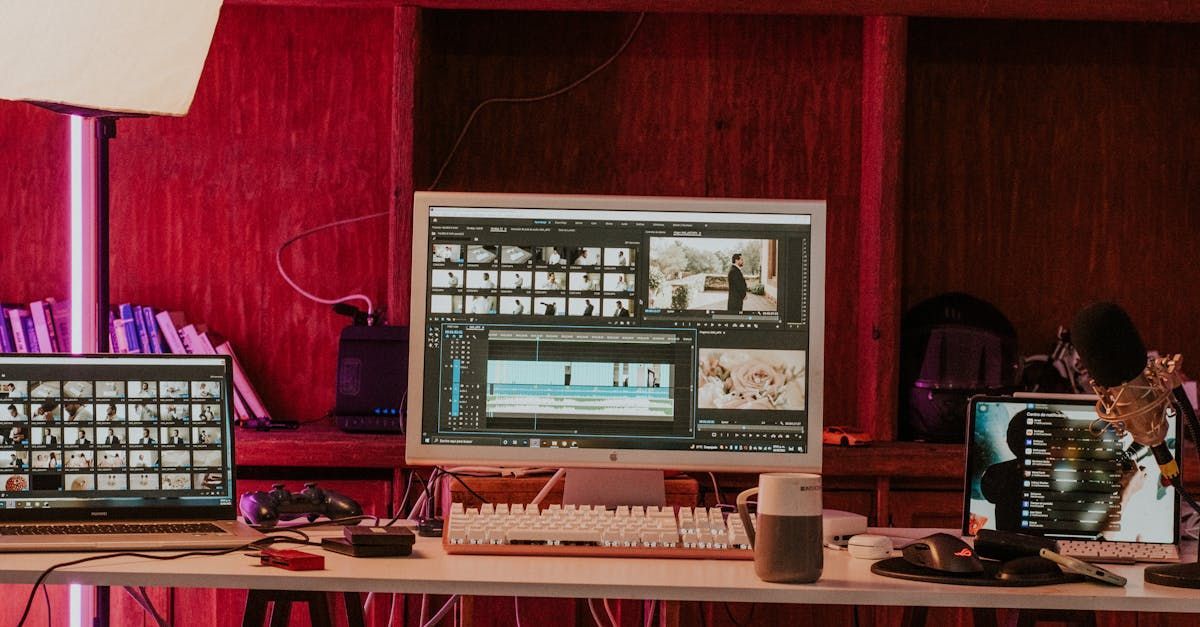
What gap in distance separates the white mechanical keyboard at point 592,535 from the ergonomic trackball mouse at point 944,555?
0.77 ft

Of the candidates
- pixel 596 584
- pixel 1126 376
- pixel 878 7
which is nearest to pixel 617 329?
pixel 596 584

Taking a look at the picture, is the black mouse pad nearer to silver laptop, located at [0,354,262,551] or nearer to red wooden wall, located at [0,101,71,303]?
silver laptop, located at [0,354,262,551]

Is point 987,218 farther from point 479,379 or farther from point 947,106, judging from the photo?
point 479,379

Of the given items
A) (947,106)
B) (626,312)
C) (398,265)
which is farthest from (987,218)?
(626,312)

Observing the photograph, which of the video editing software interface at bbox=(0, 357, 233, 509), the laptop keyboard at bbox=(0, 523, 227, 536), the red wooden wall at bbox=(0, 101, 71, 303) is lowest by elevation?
the laptop keyboard at bbox=(0, 523, 227, 536)

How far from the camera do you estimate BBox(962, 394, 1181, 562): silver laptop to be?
6.41ft

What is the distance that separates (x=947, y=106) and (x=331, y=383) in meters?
1.91

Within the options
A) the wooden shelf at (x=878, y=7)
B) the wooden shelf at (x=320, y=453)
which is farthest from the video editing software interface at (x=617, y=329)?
the wooden shelf at (x=878, y=7)

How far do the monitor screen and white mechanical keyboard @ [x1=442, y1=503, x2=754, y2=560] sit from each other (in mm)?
154

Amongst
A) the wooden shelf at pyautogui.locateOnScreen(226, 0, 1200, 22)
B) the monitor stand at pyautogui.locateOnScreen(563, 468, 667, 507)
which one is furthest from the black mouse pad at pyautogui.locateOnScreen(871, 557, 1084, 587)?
the wooden shelf at pyautogui.locateOnScreen(226, 0, 1200, 22)

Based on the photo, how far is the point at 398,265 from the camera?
327 centimetres

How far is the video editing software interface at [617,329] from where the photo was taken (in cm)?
205

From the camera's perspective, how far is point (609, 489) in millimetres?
2084

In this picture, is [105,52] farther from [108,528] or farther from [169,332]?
[169,332]
